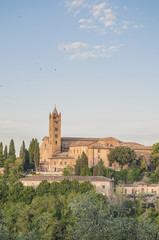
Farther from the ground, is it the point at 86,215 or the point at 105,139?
the point at 105,139

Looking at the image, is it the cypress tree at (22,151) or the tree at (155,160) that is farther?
the cypress tree at (22,151)

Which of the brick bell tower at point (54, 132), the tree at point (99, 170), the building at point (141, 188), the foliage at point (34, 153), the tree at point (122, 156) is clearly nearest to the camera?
the building at point (141, 188)

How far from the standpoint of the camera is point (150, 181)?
66.9 metres

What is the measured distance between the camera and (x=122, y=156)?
70.7 m

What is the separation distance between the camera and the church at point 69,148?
76.6 meters

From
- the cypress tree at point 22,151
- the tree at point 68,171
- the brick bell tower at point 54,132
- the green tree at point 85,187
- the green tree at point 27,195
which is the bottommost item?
the green tree at point 27,195

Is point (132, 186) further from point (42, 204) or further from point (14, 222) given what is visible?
point (14, 222)

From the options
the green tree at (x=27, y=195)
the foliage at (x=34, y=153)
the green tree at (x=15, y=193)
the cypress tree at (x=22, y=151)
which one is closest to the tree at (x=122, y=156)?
the foliage at (x=34, y=153)

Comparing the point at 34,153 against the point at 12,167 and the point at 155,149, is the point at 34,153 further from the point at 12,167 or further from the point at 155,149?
the point at 155,149

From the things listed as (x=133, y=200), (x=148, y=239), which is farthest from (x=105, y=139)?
(x=148, y=239)

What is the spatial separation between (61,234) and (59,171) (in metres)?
40.2

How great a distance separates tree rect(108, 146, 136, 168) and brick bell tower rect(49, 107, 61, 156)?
17.5 m

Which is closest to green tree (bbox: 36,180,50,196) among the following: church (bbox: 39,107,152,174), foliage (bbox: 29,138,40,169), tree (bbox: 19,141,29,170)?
church (bbox: 39,107,152,174)

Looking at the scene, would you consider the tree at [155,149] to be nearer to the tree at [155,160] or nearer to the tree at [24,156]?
the tree at [155,160]
